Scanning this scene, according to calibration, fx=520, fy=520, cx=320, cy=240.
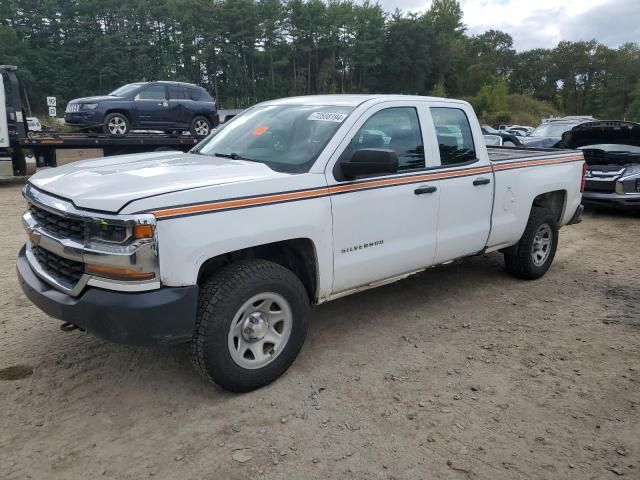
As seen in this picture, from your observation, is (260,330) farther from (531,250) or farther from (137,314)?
(531,250)

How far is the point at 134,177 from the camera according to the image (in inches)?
125

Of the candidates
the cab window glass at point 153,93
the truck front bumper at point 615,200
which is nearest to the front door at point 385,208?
the truck front bumper at point 615,200

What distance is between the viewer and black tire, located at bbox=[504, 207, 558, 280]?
18.2 feet

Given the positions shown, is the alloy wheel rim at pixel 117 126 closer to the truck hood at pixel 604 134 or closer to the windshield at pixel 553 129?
the truck hood at pixel 604 134

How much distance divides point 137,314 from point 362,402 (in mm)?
1502

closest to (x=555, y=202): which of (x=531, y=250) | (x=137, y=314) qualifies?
(x=531, y=250)

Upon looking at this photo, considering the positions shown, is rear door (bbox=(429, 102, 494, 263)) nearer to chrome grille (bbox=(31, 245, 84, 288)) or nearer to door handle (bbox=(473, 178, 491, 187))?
door handle (bbox=(473, 178, 491, 187))

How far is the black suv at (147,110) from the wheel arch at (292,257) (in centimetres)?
1179

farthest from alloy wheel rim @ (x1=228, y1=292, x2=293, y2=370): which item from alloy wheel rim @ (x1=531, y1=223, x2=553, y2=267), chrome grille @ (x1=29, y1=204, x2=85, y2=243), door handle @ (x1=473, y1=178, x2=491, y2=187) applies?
alloy wheel rim @ (x1=531, y1=223, x2=553, y2=267)

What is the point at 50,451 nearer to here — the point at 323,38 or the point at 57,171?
the point at 57,171

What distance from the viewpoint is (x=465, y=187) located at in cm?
462

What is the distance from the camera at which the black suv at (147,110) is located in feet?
45.0

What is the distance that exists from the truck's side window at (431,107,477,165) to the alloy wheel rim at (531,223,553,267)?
5.08ft

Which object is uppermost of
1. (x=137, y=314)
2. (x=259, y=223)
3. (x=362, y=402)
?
(x=259, y=223)
